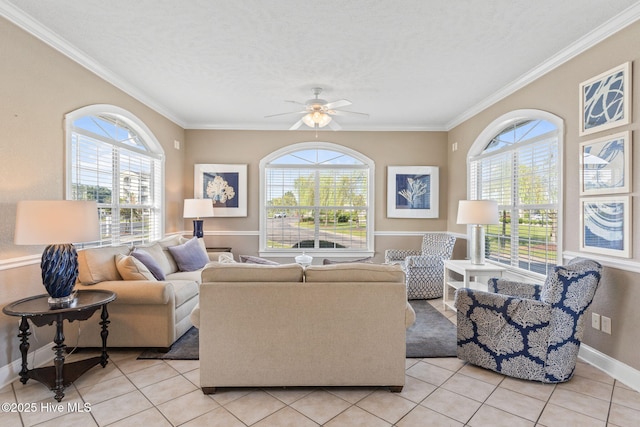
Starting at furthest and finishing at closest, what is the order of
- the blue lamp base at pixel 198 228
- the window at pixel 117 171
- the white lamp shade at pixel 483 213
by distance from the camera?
the blue lamp base at pixel 198 228, the white lamp shade at pixel 483 213, the window at pixel 117 171

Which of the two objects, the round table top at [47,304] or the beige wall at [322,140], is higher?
the beige wall at [322,140]

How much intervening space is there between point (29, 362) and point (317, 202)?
171 inches

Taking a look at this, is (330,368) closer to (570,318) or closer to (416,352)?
(416,352)

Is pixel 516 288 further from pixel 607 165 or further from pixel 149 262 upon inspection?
pixel 149 262

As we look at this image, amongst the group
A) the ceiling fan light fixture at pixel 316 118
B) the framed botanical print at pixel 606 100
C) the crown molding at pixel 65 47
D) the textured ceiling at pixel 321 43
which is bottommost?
the framed botanical print at pixel 606 100

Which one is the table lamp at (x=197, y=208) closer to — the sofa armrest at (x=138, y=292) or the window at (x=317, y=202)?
the window at (x=317, y=202)

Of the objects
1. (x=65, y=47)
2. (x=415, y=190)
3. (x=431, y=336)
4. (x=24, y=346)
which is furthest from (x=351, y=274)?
(x=415, y=190)

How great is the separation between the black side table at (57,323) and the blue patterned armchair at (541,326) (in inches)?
119

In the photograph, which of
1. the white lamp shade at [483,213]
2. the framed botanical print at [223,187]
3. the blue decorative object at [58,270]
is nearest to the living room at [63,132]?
the blue decorative object at [58,270]

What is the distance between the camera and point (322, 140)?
19.3ft

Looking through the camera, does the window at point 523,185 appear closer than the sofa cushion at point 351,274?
No

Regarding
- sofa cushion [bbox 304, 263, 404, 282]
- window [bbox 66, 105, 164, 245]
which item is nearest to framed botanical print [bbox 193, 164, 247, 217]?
window [bbox 66, 105, 164, 245]

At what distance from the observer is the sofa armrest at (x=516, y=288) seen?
2.89 meters

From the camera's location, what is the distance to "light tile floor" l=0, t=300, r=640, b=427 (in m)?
2.03
